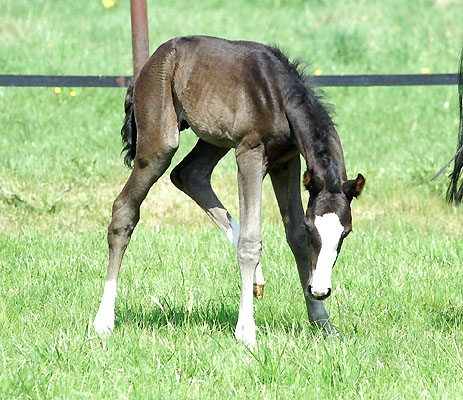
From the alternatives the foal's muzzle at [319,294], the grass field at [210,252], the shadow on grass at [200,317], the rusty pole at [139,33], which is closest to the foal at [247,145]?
the foal's muzzle at [319,294]

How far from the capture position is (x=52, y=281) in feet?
16.8

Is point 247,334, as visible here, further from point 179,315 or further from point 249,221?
point 179,315

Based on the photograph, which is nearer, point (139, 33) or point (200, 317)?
point (200, 317)

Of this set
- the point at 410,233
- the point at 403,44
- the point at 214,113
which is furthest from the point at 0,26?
the point at 214,113

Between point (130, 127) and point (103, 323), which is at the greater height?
point (130, 127)

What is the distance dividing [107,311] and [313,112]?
59.4 inches

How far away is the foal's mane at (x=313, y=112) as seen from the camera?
12.6 ft

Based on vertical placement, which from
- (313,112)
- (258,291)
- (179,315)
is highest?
(313,112)

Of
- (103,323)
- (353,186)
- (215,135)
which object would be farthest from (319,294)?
(103,323)

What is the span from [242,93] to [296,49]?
771 cm

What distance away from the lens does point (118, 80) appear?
7.02m

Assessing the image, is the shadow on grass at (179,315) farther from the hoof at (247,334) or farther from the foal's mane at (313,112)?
the foal's mane at (313,112)

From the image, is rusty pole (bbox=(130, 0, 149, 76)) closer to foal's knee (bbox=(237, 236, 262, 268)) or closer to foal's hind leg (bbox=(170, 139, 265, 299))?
foal's hind leg (bbox=(170, 139, 265, 299))

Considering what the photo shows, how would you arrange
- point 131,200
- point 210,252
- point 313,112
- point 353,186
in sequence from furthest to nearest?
point 210,252, point 131,200, point 313,112, point 353,186
